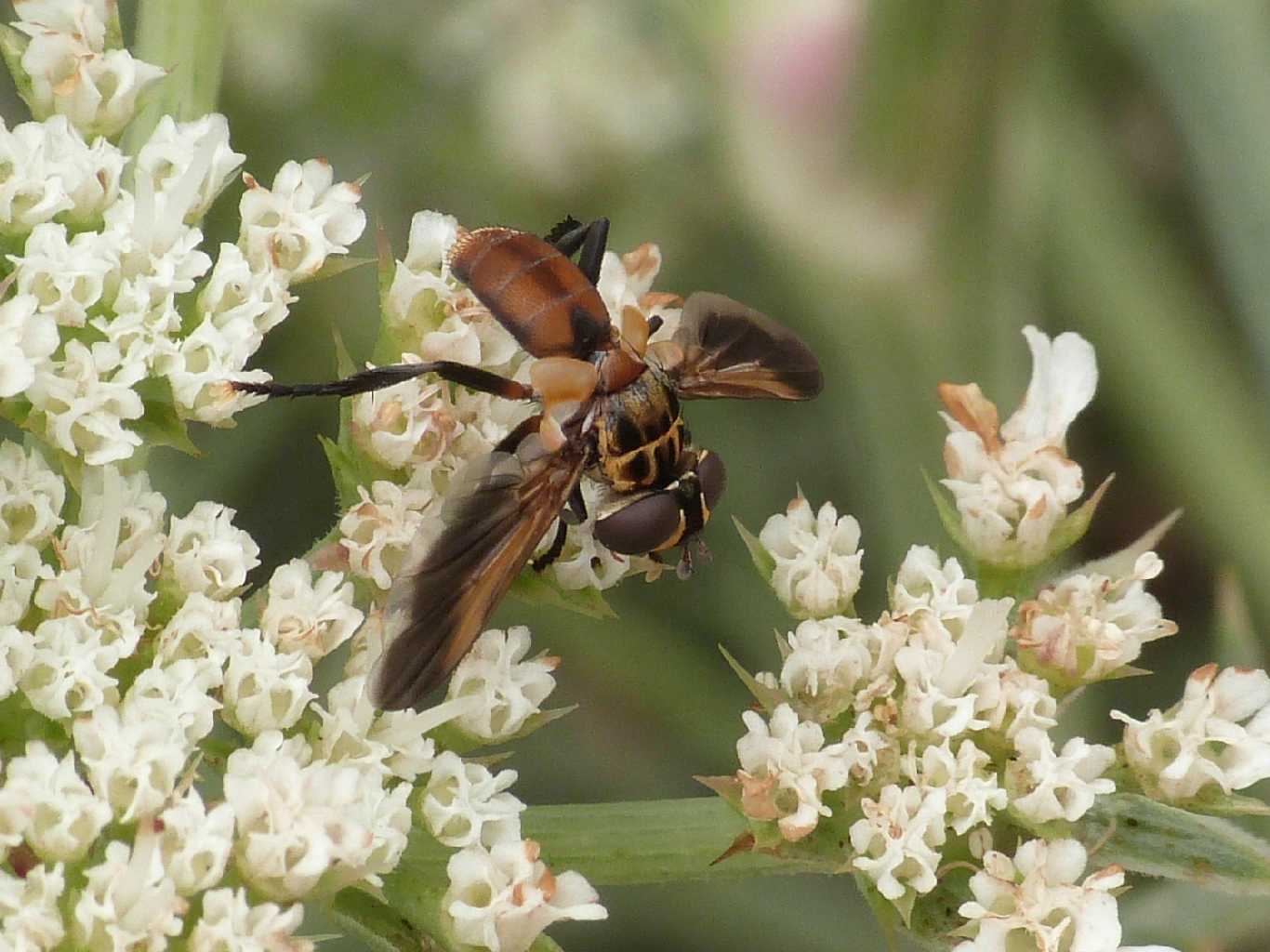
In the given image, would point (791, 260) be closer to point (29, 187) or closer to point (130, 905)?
point (29, 187)

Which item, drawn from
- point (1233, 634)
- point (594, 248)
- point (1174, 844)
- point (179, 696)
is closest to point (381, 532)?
point (179, 696)

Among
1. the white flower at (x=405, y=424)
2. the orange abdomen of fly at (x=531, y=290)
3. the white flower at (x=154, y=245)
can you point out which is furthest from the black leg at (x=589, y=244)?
the white flower at (x=154, y=245)

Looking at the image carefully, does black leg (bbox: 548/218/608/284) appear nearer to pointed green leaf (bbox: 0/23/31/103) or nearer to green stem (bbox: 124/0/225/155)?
green stem (bbox: 124/0/225/155)

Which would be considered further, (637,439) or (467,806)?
(637,439)

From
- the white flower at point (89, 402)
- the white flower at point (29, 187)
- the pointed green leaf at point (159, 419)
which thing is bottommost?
the pointed green leaf at point (159, 419)

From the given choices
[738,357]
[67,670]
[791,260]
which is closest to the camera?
[67,670]

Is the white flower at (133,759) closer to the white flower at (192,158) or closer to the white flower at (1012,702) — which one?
the white flower at (192,158)
